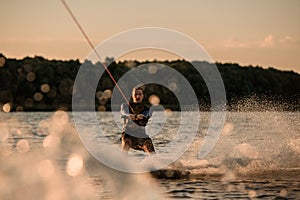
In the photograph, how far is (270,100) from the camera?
225 ft

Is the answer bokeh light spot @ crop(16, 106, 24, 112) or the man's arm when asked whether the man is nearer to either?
the man's arm

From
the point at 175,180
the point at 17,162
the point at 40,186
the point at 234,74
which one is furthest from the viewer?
the point at 234,74

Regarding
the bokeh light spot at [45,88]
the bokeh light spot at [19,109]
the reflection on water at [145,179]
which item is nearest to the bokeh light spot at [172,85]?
the bokeh light spot at [45,88]

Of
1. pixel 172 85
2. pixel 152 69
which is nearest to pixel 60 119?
pixel 172 85

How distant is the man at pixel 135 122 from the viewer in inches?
446

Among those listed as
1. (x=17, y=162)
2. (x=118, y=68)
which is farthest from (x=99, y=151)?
(x=118, y=68)

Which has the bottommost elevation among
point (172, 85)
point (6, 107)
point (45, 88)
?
point (6, 107)

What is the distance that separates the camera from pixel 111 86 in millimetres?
67125

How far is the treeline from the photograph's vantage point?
5859cm

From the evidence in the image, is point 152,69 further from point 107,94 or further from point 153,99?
point 107,94

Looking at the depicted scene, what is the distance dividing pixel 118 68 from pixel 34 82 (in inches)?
406

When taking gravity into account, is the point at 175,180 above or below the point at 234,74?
below

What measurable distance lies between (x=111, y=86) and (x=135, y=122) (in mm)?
55968

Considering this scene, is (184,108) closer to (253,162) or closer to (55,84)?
(55,84)
